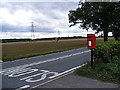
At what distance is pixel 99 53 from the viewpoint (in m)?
5.65

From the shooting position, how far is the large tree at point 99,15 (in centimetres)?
2361

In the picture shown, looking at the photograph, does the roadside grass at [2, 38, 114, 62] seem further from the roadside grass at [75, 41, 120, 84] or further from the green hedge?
the green hedge

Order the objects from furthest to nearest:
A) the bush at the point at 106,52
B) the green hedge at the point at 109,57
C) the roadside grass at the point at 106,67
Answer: the bush at the point at 106,52
the green hedge at the point at 109,57
the roadside grass at the point at 106,67

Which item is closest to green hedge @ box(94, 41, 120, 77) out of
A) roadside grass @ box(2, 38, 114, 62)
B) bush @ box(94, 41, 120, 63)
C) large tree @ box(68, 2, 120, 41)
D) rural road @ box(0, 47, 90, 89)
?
bush @ box(94, 41, 120, 63)

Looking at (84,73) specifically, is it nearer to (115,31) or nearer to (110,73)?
(110,73)

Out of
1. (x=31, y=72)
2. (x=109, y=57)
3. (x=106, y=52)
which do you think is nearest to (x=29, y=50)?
(x=31, y=72)

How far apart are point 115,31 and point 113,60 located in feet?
78.2

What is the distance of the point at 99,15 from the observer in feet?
79.7

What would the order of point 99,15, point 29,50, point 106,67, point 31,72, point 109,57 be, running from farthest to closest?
point 99,15 → point 29,50 → point 31,72 → point 109,57 → point 106,67

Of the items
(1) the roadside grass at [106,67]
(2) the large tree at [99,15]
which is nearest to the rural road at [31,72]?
(1) the roadside grass at [106,67]

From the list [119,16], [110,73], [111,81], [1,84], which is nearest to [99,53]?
[110,73]

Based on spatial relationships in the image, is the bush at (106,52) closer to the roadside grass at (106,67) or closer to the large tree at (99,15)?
the roadside grass at (106,67)

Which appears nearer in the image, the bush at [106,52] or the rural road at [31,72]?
the rural road at [31,72]

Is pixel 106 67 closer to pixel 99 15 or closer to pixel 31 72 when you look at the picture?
pixel 31 72
